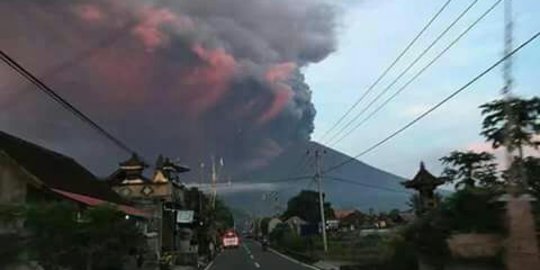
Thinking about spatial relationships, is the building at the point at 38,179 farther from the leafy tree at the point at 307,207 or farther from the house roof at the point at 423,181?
the leafy tree at the point at 307,207

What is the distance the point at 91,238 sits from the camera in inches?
992

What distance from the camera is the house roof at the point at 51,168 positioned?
1225 inches

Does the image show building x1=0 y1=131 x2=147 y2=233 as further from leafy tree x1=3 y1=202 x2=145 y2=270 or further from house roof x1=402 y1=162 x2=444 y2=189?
house roof x1=402 y1=162 x2=444 y2=189

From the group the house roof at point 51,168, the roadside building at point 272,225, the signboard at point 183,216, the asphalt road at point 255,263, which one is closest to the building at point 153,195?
the signboard at point 183,216

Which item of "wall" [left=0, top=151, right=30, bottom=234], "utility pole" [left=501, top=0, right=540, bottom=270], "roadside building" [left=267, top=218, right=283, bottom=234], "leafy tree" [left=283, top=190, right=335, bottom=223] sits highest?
"leafy tree" [left=283, top=190, right=335, bottom=223]

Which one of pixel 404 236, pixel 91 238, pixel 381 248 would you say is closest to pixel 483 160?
pixel 381 248

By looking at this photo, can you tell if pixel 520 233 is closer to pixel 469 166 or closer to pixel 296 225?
pixel 469 166

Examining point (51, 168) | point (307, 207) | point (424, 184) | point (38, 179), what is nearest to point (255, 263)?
point (424, 184)

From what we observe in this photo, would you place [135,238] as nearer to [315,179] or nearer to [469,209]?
[469,209]

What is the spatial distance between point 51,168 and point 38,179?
822 centimetres

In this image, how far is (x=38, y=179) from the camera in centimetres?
2817

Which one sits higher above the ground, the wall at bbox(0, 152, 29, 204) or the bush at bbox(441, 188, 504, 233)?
the wall at bbox(0, 152, 29, 204)

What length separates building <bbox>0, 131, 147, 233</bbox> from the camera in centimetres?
2744

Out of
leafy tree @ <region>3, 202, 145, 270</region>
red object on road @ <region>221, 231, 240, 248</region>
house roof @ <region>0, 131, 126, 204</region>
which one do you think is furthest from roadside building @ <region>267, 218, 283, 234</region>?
leafy tree @ <region>3, 202, 145, 270</region>
